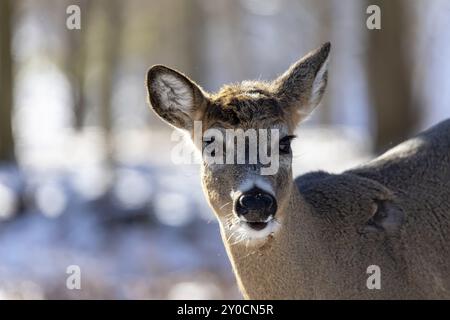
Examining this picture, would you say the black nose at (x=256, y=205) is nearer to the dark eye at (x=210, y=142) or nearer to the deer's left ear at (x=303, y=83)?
the dark eye at (x=210, y=142)

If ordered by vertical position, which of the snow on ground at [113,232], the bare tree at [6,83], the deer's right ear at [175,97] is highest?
the deer's right ear at [175,97]

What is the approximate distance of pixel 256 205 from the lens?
22.6ft

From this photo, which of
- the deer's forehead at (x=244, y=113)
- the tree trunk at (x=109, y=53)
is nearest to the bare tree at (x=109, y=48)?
the tree trunk at (x=109, y=53)

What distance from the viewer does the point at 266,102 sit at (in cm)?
768

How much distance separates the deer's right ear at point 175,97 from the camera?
7770 mm

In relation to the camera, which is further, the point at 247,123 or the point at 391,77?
the point at 391,77

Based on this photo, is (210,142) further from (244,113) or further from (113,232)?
(113,232)

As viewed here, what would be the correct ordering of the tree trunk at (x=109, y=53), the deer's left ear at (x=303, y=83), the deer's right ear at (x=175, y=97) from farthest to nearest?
1. the tree trunk at (x=109, y=53)
2. the deer's left ear at (x=303, y=83)
3. the deer's right ear at (x=175, y=97)

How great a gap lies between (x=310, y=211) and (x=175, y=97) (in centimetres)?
138

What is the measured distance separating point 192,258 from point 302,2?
4075cm

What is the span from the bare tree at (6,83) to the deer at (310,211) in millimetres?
15694

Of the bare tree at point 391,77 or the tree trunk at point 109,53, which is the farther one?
the tree trunk at point 109,53

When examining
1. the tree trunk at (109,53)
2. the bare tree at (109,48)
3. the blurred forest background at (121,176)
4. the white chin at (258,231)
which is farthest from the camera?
the bare tree at (109,48)

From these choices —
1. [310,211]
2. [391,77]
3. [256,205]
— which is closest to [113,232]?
[391,77]
